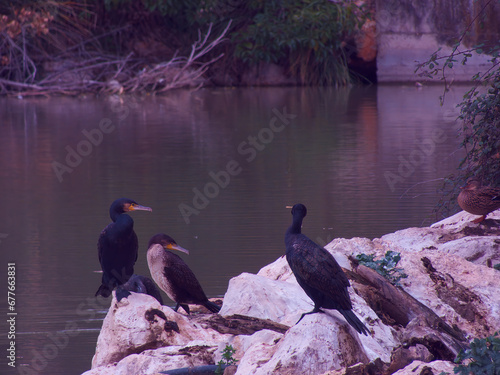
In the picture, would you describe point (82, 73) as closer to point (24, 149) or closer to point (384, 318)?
point (24, 149)

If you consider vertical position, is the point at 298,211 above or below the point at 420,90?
above

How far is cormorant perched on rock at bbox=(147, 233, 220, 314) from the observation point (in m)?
4.89

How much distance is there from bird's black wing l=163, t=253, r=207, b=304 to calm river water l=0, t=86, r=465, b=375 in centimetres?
58

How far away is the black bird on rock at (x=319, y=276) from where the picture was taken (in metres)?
3.71

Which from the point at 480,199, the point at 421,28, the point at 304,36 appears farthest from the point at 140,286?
the point at 421,28

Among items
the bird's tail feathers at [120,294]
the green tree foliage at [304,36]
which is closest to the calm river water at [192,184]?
the bird's tail feathers at [120,294]

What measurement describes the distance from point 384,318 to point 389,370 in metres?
1.14

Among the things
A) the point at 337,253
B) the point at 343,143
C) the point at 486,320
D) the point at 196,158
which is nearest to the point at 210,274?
the point at 337,253

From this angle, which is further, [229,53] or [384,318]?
[229,53]

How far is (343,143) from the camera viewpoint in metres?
11.8

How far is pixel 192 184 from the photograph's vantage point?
9281 mm

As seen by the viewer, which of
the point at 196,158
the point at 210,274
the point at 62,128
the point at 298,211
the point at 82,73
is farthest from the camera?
the point at 82,73

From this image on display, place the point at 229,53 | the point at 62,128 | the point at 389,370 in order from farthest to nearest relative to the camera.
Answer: the point at 229,53
the point at 62,128
the point at 389,370

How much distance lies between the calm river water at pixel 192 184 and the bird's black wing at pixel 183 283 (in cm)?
58
